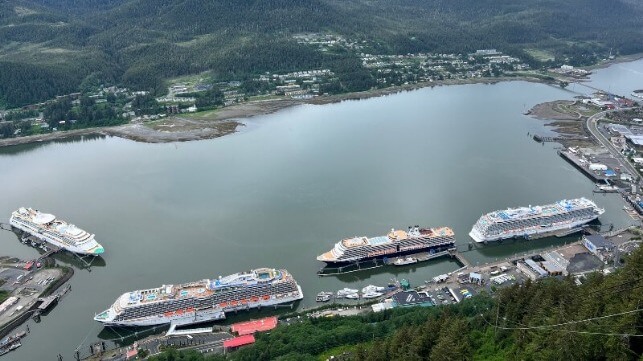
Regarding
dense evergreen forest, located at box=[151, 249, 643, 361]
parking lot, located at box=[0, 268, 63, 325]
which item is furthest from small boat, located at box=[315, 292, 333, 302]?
parking lot, located at box=[0, 268, 63, 325]

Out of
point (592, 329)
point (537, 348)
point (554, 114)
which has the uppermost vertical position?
point (592, 329)

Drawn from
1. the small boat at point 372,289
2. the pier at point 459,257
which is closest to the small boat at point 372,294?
the small boat at point 372,289

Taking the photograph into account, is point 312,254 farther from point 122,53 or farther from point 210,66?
point 122,53

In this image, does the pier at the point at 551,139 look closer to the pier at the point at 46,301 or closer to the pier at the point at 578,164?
the pier at the point at 578,164

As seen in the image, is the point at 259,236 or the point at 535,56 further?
the point at 535,56

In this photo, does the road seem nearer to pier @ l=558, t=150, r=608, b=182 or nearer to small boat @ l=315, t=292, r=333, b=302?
pier @ l=558, t=150, r=608, b=182

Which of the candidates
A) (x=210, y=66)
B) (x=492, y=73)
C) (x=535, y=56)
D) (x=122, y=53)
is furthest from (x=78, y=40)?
(x=535, y=56)
